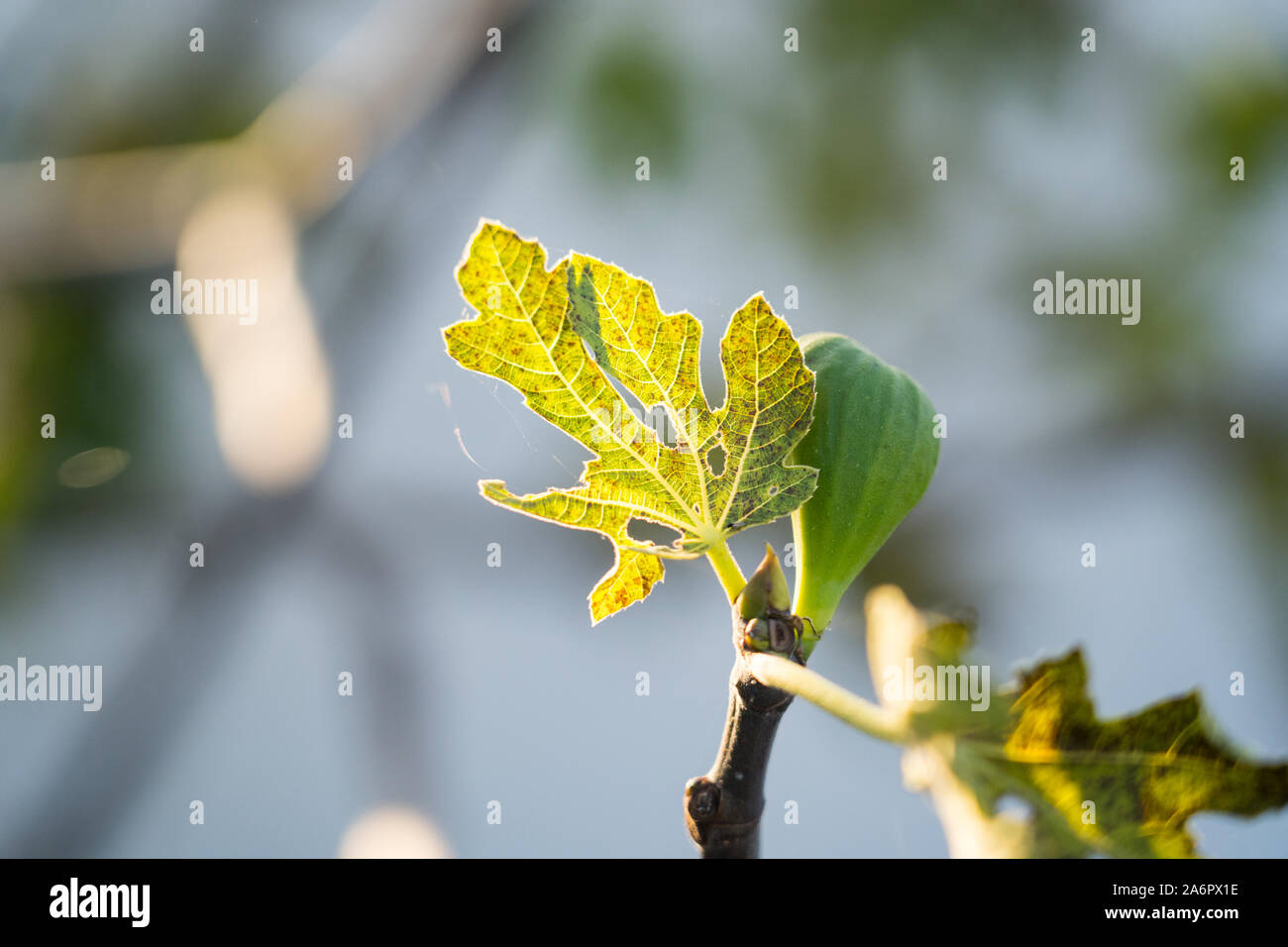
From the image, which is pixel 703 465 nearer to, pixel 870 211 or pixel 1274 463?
pixel 870 211

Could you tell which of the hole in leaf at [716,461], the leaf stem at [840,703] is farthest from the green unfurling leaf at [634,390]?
the leaf stem at [840,703]

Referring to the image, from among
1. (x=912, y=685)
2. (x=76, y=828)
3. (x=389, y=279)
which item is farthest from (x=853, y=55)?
(x=76, y=828)

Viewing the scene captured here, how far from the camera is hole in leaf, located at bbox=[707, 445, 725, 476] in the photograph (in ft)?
2.63

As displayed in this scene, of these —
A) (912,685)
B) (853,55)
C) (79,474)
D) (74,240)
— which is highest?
(853,55)

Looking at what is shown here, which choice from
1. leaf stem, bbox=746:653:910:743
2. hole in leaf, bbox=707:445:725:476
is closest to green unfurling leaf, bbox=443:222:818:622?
hole in leaf, bbox=707:445:725:476

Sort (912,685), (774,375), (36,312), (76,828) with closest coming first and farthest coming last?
(912,685)
(774,375)
(76,828)
(36,312)

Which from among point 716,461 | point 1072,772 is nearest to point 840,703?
point 1072,772

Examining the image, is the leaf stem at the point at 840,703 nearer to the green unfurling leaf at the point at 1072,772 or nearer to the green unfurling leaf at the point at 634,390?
the green unfurling leaf at the point at 1072,772

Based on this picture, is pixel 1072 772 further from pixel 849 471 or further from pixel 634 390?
pixel 634 390

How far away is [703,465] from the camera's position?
79cm

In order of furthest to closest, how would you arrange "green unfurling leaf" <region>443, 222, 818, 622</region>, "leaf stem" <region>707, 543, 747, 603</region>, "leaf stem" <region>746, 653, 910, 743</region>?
"leaf stem" <region>707, 543, 747, 603</region> → "green unfurling leaf" <region>443, 222, 818, 622</region> → "leaf stem" <region>746, 653, 910, 743</region>

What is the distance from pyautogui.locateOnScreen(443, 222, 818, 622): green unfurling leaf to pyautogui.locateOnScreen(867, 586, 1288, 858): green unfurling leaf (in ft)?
0.67

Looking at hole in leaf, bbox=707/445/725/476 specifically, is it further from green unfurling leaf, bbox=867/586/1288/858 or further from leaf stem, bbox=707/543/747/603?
green unfurling leaf, bbox=867/586/1288/858

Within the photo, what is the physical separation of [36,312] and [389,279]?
2.73 feet
